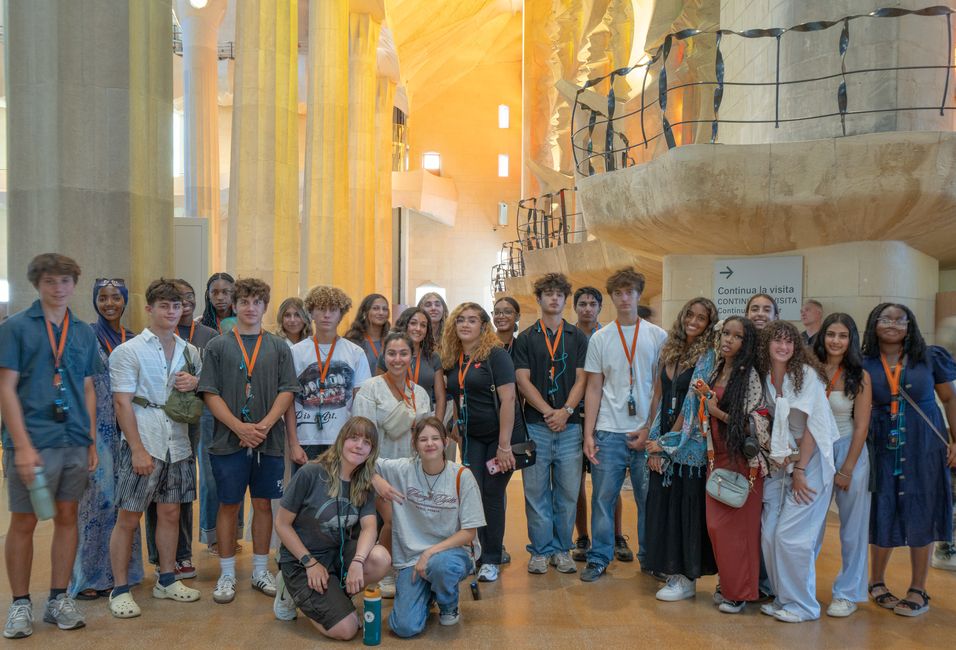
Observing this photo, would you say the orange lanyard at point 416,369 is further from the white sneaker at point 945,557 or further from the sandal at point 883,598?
the white sneaker at point 945,557

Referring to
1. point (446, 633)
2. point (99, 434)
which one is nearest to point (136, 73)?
Answer: point (99, 434)

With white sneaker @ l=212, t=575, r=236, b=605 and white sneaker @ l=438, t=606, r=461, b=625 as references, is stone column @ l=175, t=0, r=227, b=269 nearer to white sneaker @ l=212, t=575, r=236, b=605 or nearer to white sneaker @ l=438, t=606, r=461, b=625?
white sneaker @ l=212, t=575, r=236, b=605

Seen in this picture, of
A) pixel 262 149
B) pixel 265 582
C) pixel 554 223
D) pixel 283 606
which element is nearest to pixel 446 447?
pixel 283 606

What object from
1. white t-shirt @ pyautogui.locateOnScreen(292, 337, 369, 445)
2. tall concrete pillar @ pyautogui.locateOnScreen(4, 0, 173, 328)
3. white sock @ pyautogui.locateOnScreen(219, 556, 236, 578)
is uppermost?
tall concrete pillar @ pyautogui.locateOnScreen(4, 0, 173, 328)

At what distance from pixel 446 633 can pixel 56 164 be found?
472cm

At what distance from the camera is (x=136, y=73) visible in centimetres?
682

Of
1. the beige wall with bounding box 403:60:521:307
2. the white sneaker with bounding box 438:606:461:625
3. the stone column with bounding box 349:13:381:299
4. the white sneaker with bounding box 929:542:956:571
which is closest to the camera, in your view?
the white sneaker with bounding box 438:606:461:625

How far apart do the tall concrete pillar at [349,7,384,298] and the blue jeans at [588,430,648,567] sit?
17348 mm

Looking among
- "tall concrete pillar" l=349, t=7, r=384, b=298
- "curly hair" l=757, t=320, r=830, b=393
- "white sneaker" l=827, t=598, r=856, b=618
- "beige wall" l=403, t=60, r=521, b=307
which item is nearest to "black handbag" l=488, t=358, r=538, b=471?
"curly hair" l=757, t=320, r=830, b=393

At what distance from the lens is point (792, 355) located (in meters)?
4.93

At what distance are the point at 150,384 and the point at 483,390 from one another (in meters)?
2.14

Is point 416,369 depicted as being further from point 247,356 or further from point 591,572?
point 591,572

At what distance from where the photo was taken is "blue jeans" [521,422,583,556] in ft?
19.3

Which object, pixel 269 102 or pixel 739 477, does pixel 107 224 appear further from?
pixel 269 102
